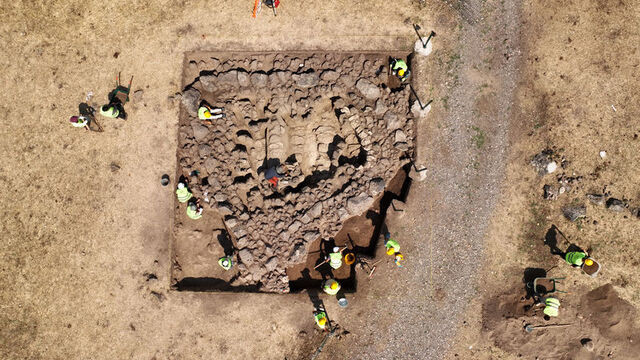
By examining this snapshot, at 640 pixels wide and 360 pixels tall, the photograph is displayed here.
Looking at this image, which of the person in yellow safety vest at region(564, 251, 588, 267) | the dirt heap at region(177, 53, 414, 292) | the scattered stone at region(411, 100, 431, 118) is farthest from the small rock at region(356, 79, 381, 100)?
the person in yellow safety vest at region(564, 251, 588, 267)

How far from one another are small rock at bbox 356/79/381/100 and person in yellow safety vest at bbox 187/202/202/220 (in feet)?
20.1

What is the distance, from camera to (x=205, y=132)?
38.0 feet

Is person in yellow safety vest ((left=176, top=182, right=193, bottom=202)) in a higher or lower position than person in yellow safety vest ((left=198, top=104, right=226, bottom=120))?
lower

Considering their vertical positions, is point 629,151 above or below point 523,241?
above

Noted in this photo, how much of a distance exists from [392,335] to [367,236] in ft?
9.77

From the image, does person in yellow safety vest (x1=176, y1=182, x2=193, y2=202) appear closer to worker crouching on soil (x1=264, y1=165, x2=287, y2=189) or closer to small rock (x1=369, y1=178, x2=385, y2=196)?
worker crouching on soil (x1=264, y1=165, x2=287, y2=189)

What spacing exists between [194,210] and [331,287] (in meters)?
4.63

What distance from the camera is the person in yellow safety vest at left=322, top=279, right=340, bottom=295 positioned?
10570 mm

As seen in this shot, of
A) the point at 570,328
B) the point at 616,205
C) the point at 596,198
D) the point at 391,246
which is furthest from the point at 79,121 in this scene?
the point at 616,205

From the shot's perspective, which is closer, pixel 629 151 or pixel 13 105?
pixel 629 151

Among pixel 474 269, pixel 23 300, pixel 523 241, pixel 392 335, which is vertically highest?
pixel 523 241

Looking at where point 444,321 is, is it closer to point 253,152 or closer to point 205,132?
point 253,152

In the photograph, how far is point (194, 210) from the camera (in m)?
11.2

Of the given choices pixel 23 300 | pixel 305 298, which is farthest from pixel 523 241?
pixel 23 300
